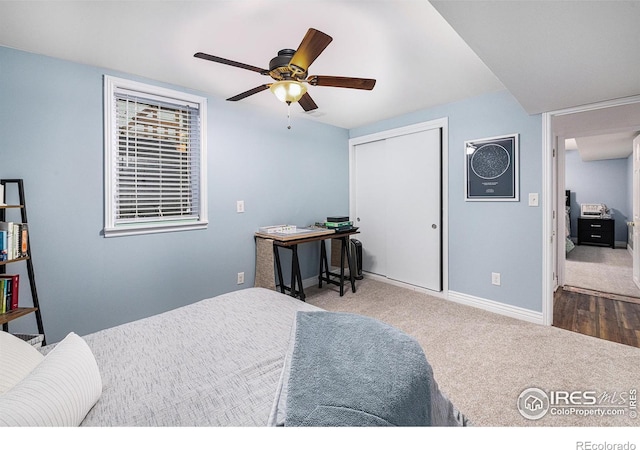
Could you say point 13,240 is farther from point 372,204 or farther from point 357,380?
Answer: point 372,204

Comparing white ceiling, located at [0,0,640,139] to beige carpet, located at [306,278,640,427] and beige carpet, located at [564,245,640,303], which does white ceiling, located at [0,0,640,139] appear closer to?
beige carpet, located at [306,278,640,427]

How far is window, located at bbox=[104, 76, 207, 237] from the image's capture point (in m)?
2.37

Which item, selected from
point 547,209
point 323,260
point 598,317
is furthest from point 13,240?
point 598,317

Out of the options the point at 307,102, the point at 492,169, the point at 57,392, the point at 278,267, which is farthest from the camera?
the point at 278,267

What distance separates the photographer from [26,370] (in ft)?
3.07

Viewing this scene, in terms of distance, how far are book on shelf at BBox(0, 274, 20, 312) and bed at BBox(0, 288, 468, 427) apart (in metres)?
0.90

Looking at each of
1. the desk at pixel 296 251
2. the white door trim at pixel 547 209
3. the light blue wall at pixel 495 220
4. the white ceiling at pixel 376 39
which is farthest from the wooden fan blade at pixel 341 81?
the white door trim at pixel 547 209

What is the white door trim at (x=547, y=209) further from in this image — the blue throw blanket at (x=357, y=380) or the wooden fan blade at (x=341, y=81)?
the blue throw blanket at (x=357, y=380)

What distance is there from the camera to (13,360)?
93cm

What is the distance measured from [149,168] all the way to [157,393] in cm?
222

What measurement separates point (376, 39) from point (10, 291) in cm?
279

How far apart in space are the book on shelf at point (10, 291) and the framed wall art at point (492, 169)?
3.77 m
